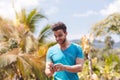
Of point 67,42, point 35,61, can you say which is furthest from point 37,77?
point 67,42

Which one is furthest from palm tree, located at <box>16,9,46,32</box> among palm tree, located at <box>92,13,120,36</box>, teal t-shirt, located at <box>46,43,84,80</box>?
teal t-shirt, located at <box>46,43,84,80</box>

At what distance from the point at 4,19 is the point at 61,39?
1325 centimetres

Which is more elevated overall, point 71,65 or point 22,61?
point 71,65

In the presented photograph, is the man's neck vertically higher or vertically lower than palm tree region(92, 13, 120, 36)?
higher

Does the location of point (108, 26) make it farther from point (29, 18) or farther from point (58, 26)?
point (58, 26)

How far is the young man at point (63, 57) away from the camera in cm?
444

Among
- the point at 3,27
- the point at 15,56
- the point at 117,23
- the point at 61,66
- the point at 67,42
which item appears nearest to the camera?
the point at 61,66

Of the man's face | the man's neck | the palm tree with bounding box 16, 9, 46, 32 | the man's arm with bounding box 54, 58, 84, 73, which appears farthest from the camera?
the palm tree with bounding box 16, 9, 46, 32

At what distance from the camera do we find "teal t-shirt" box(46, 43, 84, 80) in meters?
4.53

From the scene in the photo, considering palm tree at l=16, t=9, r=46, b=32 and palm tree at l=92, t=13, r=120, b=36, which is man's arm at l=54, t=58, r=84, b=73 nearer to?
palm tree at l=16, t=9, r=46, b=32

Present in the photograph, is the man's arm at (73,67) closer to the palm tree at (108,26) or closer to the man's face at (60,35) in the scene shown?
the man's face at (60,35)

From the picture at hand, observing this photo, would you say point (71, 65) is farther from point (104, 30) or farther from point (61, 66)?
point (104, 30)

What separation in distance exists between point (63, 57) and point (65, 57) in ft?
0.07

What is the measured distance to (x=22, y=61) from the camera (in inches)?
548
